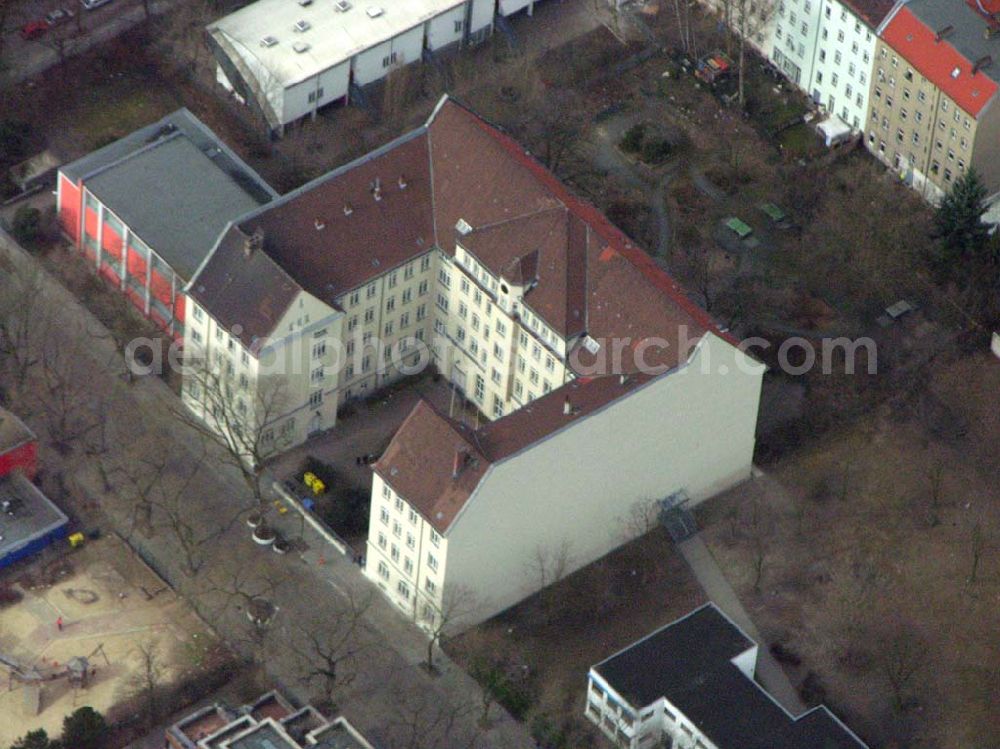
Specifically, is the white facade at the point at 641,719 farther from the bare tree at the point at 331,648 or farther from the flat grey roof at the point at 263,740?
the flat grey roof at the point at 263,740

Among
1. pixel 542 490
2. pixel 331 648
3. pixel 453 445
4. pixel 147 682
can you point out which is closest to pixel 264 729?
pixel 331 648

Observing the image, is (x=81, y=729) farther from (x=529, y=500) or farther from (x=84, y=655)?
(x=529, y=500)

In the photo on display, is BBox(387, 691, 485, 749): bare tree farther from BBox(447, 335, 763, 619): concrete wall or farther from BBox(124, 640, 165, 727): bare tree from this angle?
BBox(124, 640, 165, 727): bare tree

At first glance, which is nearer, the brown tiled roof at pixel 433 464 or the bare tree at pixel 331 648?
the brown tiled roof at pixel 433 464

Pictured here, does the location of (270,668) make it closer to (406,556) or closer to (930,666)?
(406,556)

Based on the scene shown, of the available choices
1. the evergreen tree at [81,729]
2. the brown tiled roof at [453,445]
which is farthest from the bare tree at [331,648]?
the evergreen tree at [81,729]

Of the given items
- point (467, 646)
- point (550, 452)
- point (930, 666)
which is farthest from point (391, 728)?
point (930, 666)
